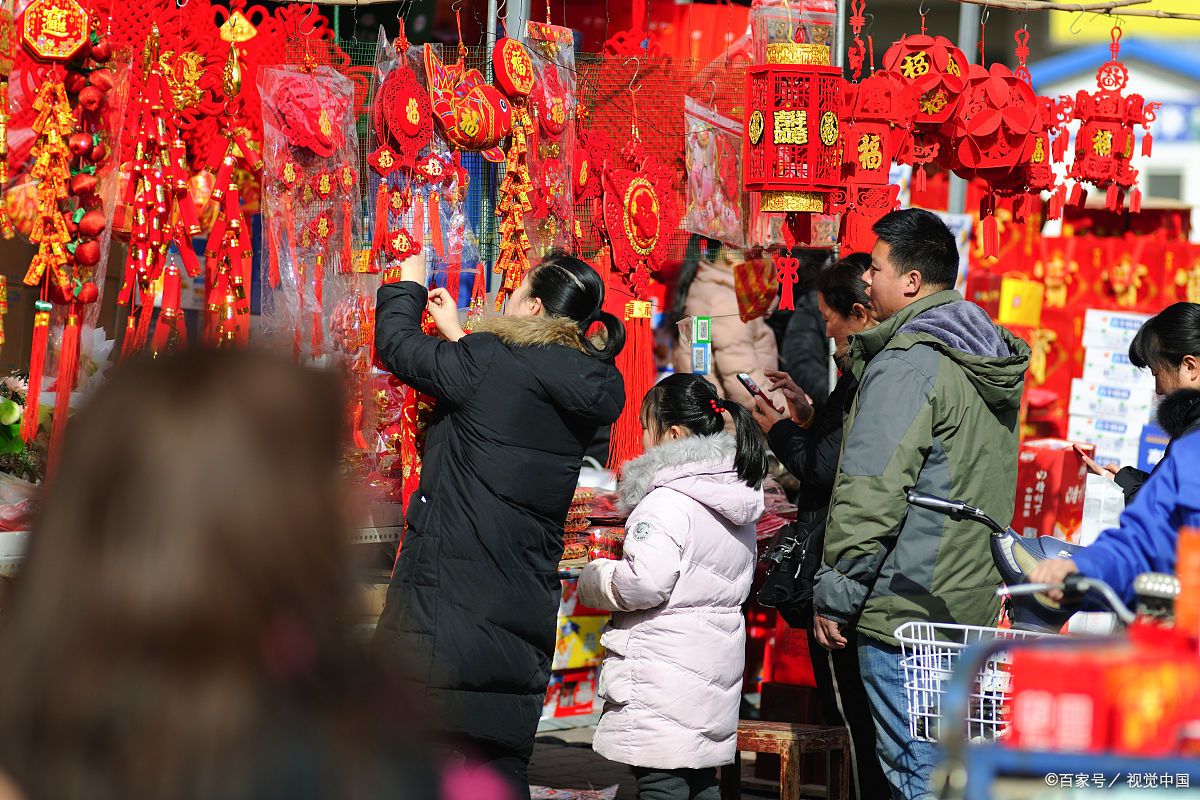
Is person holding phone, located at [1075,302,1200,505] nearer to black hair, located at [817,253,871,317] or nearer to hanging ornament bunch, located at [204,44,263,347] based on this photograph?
black hair, located at [817,253,871,317]

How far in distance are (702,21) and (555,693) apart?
3343mm

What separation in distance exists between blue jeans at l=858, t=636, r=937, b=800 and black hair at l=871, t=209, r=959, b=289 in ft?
3.38

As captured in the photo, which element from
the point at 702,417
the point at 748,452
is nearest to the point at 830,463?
the point at 748,452

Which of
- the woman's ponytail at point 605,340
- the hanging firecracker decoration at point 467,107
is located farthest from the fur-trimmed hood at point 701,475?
the hanging firecracker decoration at point 467,107

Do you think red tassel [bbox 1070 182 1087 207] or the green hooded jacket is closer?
the green hooded jacket

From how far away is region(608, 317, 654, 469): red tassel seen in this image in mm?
4824

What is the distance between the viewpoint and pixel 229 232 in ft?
13.4

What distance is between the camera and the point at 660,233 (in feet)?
15.6

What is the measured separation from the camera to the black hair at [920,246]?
12.3 ft

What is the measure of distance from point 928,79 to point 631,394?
1541 mm

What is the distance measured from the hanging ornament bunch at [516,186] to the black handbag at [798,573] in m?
1.21

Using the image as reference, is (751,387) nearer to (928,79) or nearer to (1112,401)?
(928,79)

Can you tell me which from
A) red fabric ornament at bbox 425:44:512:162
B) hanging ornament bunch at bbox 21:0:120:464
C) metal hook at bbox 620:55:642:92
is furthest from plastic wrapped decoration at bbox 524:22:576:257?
hanging ornament bunch at bbox 21:0:120:464

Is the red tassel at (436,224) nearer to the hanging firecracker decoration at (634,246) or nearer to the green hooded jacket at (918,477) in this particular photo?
the hanging firecracker decoration at (634,246)
